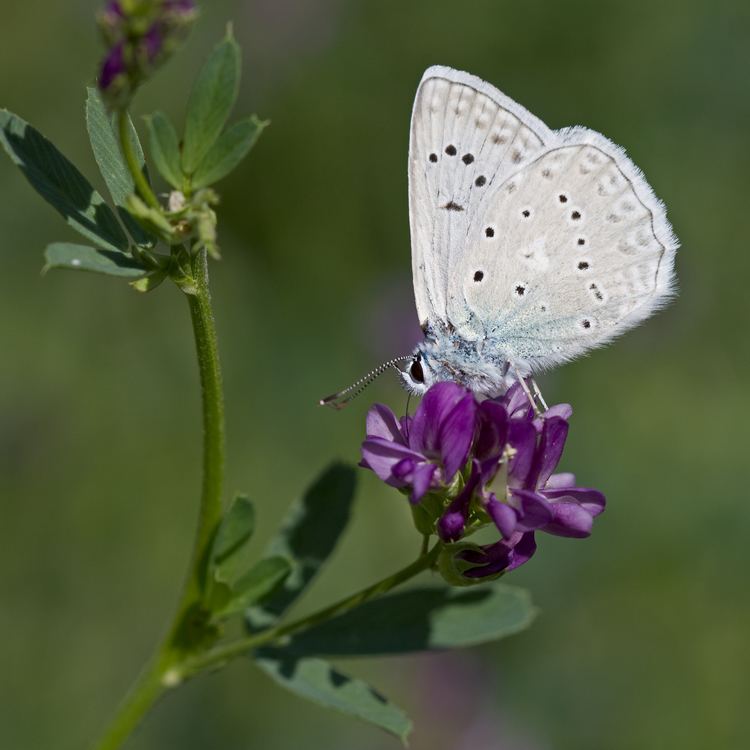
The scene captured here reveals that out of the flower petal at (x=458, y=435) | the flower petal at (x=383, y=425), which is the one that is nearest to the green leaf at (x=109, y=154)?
the flower petal at (x=383, y=425)

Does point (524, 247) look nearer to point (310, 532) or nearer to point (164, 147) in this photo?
point (310, 532)

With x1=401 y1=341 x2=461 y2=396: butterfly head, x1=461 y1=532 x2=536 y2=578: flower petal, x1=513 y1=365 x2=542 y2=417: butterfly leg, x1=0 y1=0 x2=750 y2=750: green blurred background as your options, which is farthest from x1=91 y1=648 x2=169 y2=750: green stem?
x1=0 y1=0 x2=750 y2=750: green blurred background

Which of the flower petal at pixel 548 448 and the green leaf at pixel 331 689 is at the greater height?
the flower petal at pixel 548 448

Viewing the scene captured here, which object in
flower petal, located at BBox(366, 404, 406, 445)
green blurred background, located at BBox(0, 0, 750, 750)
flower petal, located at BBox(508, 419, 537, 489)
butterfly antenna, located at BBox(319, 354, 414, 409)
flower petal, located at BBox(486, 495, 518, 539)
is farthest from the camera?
green blurred background, located at BBox(0, 0, 750, 750)

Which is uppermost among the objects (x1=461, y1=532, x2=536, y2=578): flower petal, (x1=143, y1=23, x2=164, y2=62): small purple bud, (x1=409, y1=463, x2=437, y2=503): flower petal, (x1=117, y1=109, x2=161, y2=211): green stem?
(x1=143, y1=23, x2=164, y2=62): small purple bud

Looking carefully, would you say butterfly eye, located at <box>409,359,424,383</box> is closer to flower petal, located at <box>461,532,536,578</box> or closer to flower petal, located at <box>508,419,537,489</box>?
flower petal, located at <box>508,419,537,489</box>

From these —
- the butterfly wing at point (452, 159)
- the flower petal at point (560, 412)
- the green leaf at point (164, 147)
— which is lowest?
the flower petal at point (560, 412)

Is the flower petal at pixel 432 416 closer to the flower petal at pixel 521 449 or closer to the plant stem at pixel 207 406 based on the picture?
the flower petal at pixel 521 449
